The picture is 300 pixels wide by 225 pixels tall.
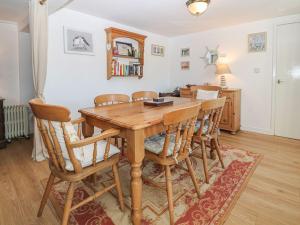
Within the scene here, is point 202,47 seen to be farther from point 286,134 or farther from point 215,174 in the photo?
point 215,174

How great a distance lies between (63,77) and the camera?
9.87 feet

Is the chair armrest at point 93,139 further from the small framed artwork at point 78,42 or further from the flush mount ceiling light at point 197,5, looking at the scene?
the small framed artwork at point 78,42

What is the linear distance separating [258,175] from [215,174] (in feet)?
1.56

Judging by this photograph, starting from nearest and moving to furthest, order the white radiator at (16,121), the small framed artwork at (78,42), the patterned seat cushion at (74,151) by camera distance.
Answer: the patterned seat cushion at (74,151)
the small framed artwork at (78,42)
the white radiator at (16,121)

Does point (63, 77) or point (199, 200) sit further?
point (63, 77)

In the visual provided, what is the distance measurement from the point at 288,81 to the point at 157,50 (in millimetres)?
2737

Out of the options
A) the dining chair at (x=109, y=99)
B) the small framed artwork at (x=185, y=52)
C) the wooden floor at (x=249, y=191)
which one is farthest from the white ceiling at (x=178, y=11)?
the wooden floor at (x=249, y=191)

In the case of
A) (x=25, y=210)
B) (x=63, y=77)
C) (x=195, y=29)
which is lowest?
(x=25, y=210)

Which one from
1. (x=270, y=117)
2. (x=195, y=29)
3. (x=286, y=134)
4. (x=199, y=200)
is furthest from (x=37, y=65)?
(x=286, y=134)

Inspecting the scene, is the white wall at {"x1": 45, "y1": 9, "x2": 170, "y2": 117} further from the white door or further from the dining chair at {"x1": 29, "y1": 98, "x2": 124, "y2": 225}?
the white door

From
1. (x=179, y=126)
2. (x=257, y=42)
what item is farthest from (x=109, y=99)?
(x=257, y=42)

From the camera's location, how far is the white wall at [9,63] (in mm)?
3387

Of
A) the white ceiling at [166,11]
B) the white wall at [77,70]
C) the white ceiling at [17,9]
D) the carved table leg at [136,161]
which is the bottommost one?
the carved table leg at [136,161]

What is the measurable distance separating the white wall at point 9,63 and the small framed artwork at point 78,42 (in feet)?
4.18
